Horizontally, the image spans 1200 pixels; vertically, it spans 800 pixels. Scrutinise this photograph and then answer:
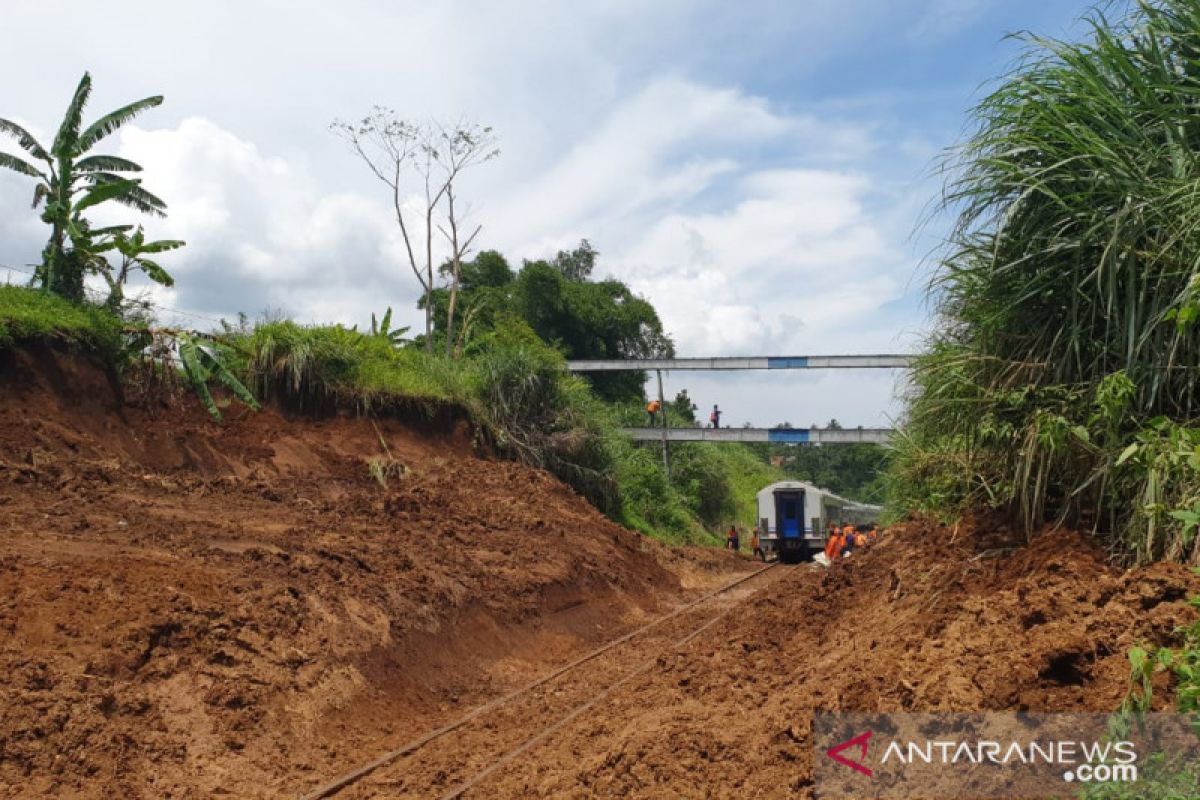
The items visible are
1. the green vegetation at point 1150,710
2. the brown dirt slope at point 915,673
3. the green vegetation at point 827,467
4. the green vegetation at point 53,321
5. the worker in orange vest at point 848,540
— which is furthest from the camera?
the green vegetation at point 827,467

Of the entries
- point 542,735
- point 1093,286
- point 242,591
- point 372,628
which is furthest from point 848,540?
point 1093,286

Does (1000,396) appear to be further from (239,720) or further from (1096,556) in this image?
(239,720)

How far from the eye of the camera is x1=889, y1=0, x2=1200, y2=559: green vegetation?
595cm

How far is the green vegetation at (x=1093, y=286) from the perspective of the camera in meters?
5.95

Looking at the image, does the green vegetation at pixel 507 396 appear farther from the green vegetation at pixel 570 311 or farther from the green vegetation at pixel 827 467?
the green vegetation at pixel 827 467

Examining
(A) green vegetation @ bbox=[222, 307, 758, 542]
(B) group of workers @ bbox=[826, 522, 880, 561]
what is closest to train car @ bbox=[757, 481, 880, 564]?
(A) green vegetation @ bbox=[222, 307, 758, 542]

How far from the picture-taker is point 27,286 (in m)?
16.5

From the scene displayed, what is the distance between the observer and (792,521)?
119ft

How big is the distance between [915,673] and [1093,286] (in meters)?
2.94

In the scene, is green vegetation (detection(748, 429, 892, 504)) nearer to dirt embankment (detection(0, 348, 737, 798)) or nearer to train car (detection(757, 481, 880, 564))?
train car (detection(757, 481, 880, 564))

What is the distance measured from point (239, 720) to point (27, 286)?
11.4 meters

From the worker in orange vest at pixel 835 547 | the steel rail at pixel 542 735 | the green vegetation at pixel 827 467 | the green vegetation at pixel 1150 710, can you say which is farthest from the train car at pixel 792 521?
the green vegetation at pixel 827 467

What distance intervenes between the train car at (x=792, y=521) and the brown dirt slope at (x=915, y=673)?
26933mm

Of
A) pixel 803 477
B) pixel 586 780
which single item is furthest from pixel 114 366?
pixel 803 477
